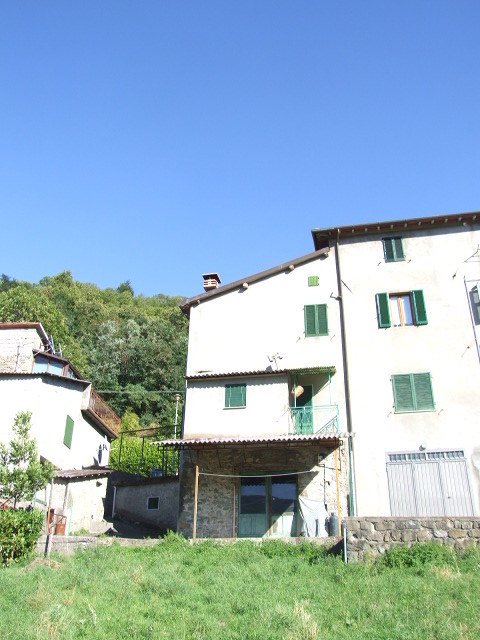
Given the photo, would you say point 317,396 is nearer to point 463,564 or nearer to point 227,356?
point 227,356

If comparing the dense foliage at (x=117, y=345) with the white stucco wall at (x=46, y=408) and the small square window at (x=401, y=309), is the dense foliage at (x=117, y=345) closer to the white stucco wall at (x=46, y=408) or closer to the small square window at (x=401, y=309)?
the white stucco wall at (x=46, y=408)

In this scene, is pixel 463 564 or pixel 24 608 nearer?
pixel 24 608

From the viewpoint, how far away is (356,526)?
14805 mm

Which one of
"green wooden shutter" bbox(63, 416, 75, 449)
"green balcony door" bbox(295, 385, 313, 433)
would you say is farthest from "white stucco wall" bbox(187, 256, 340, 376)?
"green wooden shutter" bbox(63, 416, 75, 449)

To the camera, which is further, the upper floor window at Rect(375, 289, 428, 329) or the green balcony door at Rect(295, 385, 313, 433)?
the upper floor window at Rect(375, 289, 428, 329)

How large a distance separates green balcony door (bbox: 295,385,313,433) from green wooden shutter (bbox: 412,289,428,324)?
14.9 ft

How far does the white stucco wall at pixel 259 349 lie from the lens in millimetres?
20609

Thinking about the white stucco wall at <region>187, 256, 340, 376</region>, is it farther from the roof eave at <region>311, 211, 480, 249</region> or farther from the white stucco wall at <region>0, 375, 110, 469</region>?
the white stucco wall at <region>0, 375, 110, 469</region>

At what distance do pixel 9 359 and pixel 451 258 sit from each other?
17.9m

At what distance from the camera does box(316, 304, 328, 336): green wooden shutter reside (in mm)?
21969

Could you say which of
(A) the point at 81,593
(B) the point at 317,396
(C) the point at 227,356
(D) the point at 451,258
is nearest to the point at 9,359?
(C) the point at 227,356

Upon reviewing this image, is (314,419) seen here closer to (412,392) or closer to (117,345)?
(412,392)

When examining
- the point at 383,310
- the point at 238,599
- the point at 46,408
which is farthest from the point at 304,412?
the point at 46,408

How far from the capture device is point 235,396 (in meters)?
21.0
